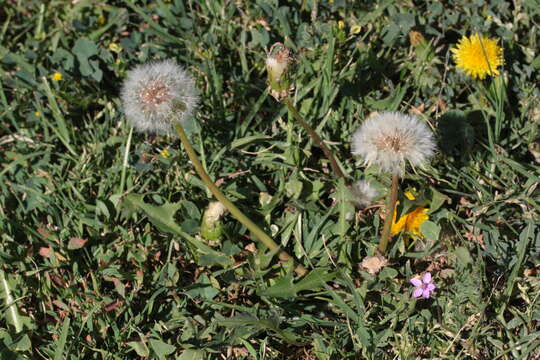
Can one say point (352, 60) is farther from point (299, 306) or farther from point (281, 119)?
point (299, 306)

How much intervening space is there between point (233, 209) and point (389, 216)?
53 cm

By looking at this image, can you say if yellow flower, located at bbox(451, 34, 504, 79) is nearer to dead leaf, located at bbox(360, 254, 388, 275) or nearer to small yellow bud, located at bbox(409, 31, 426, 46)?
small yellow bud, located at bbox(409, 31, 426, 46)

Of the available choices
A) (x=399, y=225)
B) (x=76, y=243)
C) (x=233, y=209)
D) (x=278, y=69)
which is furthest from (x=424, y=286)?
(x=76, y=243)

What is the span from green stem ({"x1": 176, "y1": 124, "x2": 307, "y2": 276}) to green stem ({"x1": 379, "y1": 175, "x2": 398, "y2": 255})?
0.31 metres

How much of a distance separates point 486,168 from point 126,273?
4.85 feet

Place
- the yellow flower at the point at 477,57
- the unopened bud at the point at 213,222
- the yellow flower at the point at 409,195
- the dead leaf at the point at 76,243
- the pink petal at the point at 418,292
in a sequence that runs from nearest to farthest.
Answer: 1. the pink petal at the point at 418,292
2. the unopened bud at the point at 213,222
3. the yellow flower at the point at 409,195
4. the dead leaf at the point at 76,243
5. the yellow flower at the point at 477,57

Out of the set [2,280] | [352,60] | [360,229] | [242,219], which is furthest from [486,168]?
[2,280]

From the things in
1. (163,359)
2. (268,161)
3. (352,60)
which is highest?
(352,60)

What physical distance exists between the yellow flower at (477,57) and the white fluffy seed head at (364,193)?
0.73 meters

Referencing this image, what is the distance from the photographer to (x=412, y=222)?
96.2 inches

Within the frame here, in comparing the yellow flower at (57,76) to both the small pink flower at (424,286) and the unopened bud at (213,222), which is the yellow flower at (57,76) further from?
the small pink flower at (424,286)

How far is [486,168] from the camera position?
8.35ft

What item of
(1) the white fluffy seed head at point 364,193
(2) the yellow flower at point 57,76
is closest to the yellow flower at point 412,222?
(1) the white fluffy seed head at point 364,193

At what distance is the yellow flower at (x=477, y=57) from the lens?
2.73 meters
